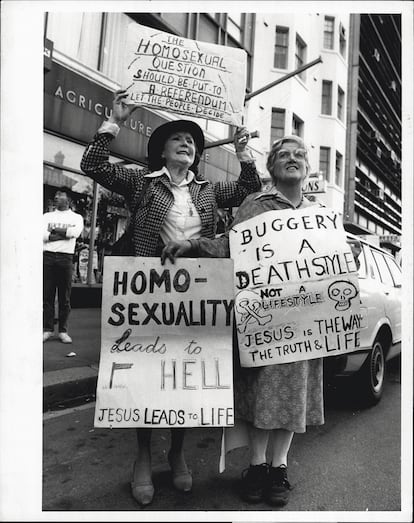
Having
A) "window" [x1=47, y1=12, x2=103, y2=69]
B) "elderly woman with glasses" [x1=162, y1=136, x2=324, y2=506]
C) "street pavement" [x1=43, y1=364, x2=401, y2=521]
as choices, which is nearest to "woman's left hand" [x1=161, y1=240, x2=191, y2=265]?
"elderly woman with glasses" [x1=162, y1=136, x2=324, y2=506]

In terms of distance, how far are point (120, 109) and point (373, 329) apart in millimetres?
2873

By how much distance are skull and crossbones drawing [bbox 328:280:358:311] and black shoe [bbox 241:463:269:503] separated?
3.19ft

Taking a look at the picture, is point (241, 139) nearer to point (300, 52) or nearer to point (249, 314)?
point (249, 314)

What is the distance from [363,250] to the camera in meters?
3.78

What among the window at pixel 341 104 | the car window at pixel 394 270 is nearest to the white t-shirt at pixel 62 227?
the car window at pixel 394 270

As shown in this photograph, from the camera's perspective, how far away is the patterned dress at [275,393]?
2076mm

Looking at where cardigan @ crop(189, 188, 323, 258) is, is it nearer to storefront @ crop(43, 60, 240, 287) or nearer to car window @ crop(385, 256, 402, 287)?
car window @ crop(385, 256, 402, 287)

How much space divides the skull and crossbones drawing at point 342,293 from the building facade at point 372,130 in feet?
56.9

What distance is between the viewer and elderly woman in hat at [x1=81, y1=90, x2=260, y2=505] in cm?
213

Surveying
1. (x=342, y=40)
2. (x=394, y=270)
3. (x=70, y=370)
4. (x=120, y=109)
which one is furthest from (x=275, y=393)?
(x=342, y=40)

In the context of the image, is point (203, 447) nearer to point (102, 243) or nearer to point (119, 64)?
point (102, 243)

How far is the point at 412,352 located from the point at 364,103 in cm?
2425

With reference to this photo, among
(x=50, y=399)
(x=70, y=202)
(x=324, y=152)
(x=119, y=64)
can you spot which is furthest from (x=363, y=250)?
(x=324, y=152)

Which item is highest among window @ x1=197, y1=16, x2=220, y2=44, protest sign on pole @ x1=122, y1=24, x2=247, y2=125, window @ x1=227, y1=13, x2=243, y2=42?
window @ x1=227, y1=13, x2=243, y2=42
